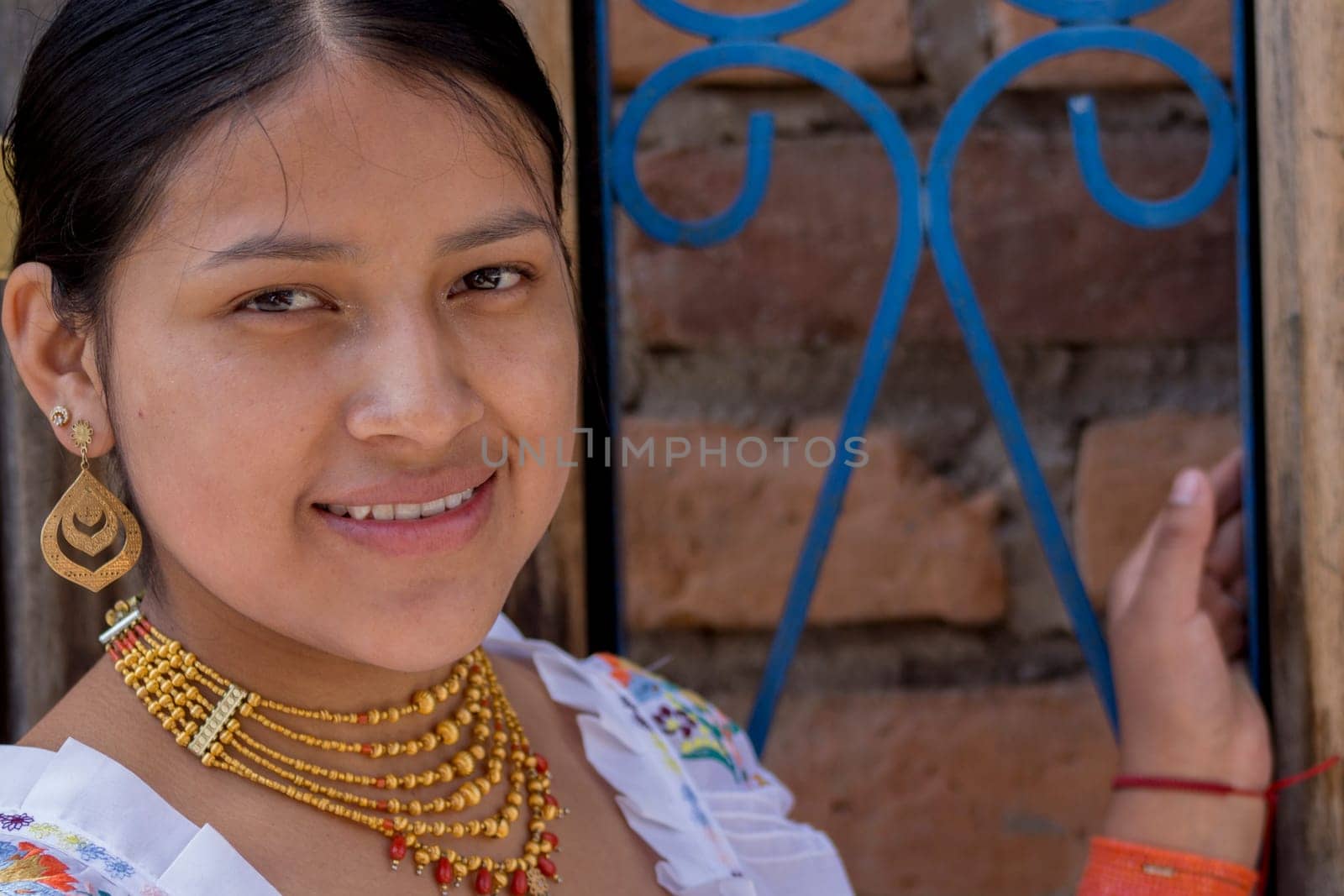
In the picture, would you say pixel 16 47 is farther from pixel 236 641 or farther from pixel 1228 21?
pixel 1228 21

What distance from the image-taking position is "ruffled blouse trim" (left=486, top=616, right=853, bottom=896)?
3.11ft

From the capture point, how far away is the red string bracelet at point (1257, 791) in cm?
96

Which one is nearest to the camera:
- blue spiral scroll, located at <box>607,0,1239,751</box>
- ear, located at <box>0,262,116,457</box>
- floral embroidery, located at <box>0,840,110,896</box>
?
floral embroidery, located at <box>0,840,110,896</box>

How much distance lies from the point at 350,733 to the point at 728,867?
280mm

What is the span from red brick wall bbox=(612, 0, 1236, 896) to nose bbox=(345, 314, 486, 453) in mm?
479

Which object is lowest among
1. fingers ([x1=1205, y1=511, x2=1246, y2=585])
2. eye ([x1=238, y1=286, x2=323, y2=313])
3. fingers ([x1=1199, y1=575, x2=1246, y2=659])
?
fingers ([x1=1199, y1=575, x2=1246, y2=659])

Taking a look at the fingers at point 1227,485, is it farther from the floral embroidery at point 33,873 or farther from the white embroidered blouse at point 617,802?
the floral embroidery at point 33,873

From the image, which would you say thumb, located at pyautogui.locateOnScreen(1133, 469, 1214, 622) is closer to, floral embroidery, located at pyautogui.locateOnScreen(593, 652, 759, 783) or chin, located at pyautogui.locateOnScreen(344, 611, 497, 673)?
floral embroidery, located at pyautogui.locateOnScreen(593, 652, 759, 783)

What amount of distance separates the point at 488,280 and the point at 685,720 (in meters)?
0.41

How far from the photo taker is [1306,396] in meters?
0.90

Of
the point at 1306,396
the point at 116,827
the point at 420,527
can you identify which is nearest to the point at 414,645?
the point at 420,527

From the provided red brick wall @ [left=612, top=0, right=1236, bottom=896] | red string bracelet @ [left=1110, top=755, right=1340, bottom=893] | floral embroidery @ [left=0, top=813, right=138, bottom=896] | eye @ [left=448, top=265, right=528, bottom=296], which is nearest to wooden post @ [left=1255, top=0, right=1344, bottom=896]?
red string bracelet @ [left=1110, top=755, right=1340, bottom=893]

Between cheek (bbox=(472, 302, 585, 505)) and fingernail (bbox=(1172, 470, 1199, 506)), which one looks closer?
cheek (bbox=(472, 302, 585, 505))

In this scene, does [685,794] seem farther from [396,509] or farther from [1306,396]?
[1306,396]
